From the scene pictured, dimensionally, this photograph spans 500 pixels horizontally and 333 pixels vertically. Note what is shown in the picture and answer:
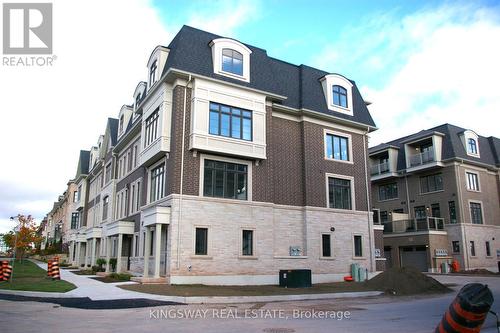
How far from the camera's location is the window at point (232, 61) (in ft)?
79.5

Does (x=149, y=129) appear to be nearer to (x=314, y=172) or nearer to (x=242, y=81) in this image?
(x=242, y=81)

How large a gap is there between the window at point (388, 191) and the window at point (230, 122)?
2523 cm

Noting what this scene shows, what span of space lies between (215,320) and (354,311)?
512 cm

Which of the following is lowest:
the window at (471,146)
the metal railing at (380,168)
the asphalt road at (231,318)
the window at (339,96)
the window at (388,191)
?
→ the asphalt road at (231,318)

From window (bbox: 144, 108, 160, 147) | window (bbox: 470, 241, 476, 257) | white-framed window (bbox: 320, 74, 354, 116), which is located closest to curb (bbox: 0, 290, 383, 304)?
window (bbox: 144, 108, 160, 147)

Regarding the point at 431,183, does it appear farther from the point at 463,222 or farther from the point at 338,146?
the point at 338,146

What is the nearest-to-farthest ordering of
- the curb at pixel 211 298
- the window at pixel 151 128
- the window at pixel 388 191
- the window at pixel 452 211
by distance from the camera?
1. the curb at pixel 211 298
2. the window at pixel 151 128
3. the window at pixel 452 211
4. the window at pixel 388 191

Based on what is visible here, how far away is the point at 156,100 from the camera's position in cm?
2441

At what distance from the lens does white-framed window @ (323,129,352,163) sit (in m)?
28.2

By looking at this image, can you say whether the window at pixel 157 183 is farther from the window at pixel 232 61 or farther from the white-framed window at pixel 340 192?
the white-framed window at pixel 340 192

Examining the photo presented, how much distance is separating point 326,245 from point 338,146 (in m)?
6.89

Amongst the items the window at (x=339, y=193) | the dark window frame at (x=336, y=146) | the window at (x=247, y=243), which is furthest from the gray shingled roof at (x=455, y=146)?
the window at (x=247, y=243)

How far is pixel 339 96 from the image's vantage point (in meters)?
29.5

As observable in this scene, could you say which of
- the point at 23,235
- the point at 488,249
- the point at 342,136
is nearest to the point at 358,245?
the point at 342,136
